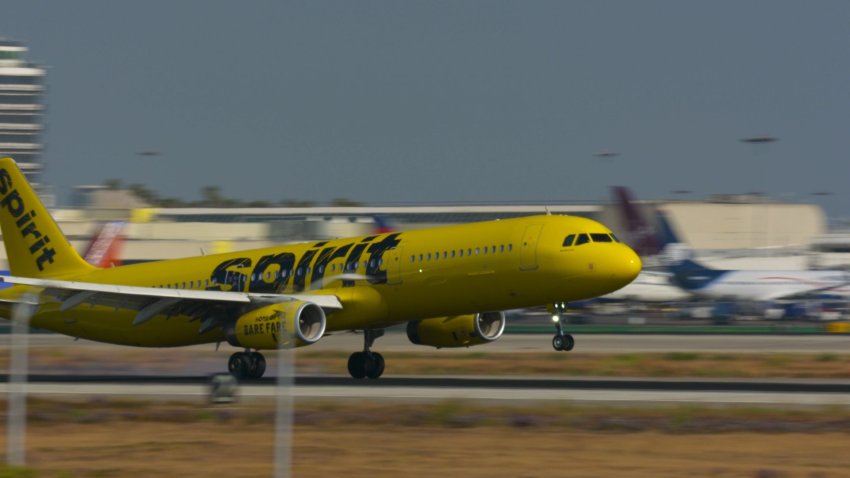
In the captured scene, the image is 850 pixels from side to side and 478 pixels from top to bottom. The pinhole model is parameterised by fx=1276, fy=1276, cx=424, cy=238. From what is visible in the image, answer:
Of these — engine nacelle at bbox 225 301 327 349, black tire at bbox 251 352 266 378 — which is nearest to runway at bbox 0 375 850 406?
black tire at bbox 251 352 266 378

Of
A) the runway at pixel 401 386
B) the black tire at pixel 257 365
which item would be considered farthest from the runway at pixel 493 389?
the black tire at pixel 257 365

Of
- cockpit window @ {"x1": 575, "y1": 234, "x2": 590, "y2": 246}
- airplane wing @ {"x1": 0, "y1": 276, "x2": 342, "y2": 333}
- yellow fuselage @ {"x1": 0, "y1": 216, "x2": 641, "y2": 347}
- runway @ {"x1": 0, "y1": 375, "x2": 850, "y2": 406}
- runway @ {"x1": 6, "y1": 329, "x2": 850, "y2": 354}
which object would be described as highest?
cockpit window @ {"x1": 575, "y1": 234, "x2": 590, "y2": 246}

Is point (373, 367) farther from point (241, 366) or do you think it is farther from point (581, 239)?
point (581, 239)

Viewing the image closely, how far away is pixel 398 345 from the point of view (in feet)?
210

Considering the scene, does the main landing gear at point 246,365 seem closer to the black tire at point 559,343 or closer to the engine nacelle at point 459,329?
the engine nacelle at point 459,329

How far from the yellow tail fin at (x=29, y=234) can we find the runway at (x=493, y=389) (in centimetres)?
522

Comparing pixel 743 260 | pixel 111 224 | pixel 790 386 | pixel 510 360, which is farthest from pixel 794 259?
pixel 790 386

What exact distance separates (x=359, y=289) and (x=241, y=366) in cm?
440

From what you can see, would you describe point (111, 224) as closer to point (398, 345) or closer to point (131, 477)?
point (398, 345)

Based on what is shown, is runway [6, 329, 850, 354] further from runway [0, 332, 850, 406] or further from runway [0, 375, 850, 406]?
runway [0, 375, 850, 406]

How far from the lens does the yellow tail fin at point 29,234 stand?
4444cm

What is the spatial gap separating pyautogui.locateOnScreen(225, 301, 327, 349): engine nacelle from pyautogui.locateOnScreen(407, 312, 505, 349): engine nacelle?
3.62 meters

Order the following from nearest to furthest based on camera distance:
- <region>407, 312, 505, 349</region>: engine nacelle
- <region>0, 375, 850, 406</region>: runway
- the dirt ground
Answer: the dirt ground, <region>0, 375, 850, 406</region>: runway, <region>407, 312, 505, 349</region>: engine nacelle

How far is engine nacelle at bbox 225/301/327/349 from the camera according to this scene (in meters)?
35.5
